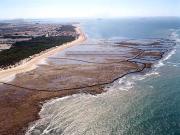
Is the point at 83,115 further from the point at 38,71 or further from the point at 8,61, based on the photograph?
the point at 8,61

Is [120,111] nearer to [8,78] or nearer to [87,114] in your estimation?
[87,114]

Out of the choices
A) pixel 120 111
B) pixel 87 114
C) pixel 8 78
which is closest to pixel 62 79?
pixel 8 78

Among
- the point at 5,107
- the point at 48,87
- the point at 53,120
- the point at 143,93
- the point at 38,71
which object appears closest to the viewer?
the point at 53,120

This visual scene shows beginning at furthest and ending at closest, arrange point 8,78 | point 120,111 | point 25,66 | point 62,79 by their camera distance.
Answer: point 25,66 < point 8,78 < point 62,79 < point 120,111

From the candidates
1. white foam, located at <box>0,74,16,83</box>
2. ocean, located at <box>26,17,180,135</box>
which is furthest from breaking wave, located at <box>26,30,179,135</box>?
white foam, located at <box>0,74,16,83</box>

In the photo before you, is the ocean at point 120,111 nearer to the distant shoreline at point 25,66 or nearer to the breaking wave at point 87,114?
the breaking wave at point 87,114

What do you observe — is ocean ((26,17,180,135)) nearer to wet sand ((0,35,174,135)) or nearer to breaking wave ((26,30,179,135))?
breaking wave ((26,30,179,135))

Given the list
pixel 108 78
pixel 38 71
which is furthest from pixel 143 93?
pixel 38 71

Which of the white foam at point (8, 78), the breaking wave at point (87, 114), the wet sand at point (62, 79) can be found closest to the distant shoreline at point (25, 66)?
the white foam at point (8, 78)
